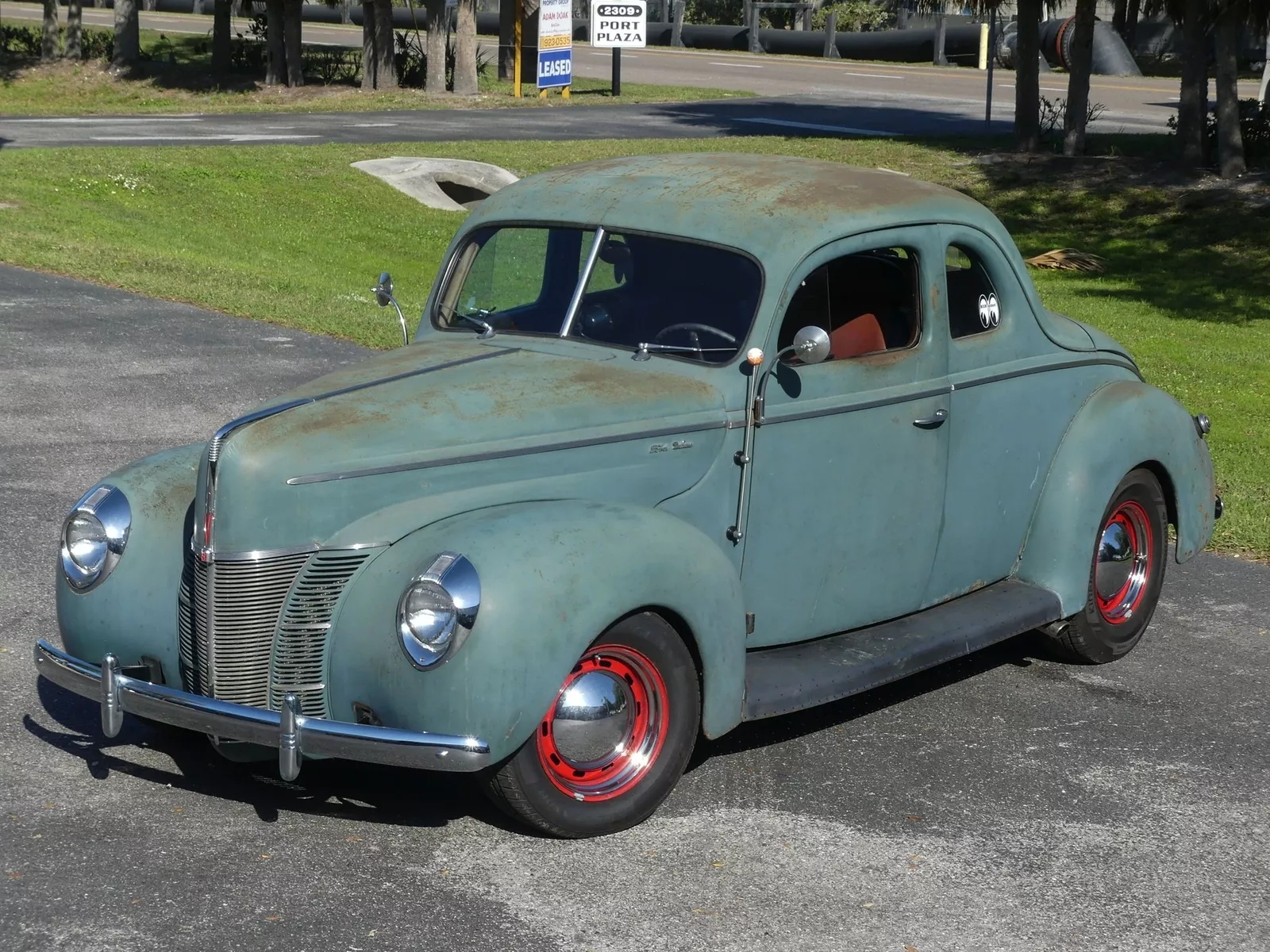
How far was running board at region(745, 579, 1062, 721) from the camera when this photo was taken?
5102mm

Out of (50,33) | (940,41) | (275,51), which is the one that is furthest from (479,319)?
(940,41)

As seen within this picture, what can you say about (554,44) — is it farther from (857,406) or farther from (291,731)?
(291,731)

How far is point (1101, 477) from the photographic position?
624 centimetres

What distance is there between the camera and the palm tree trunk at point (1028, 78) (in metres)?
22.3

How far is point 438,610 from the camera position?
4371mm

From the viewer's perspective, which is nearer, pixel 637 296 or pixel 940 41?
pixel 637 296

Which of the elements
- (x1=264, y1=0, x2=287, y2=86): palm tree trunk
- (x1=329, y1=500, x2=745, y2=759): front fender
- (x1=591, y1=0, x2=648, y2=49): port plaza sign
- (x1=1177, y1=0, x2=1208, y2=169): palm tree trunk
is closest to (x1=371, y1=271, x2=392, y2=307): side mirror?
(x1=329, y1=500, x2=745, y2=759): front fender

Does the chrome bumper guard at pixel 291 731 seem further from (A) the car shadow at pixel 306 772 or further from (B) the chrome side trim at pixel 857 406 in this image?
(B) the chrome side trim at pixel 857 406

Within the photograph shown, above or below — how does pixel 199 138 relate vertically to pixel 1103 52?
below

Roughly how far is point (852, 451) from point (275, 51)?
95.4 ft

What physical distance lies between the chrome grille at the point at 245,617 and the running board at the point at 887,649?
1456mm

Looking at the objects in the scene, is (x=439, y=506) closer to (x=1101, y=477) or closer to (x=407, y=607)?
(x=407, y=607)

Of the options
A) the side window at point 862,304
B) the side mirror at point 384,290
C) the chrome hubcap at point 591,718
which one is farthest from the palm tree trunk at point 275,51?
the chrome hubcap at point 591,718

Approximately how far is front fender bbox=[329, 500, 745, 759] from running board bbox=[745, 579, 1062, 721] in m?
0.46
